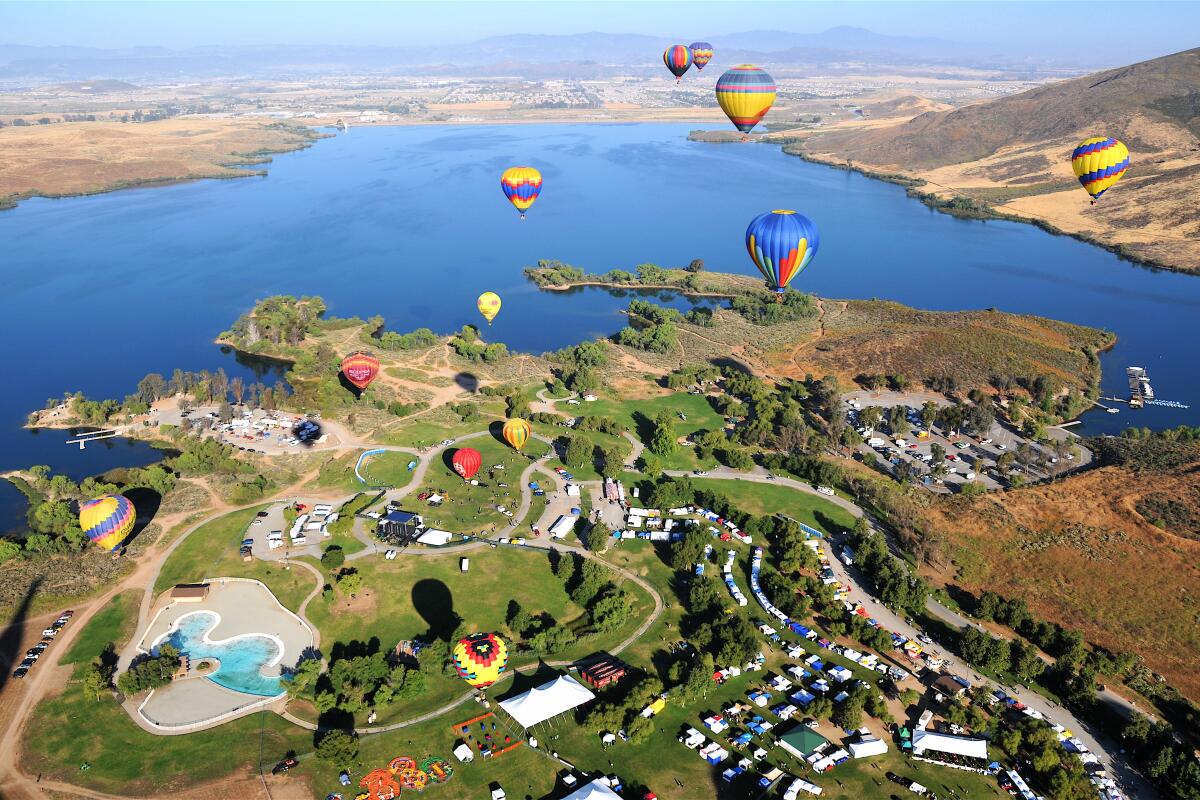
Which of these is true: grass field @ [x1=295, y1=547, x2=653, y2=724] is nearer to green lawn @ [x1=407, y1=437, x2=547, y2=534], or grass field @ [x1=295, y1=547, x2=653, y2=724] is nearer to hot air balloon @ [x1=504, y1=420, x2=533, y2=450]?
green lawn @ [x1=407, y1=437, x2=547, y2=534]

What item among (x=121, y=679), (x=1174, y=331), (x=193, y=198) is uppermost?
(x=193, y=198)

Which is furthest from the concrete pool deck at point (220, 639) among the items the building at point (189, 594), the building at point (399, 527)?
the building at point (399, 527)

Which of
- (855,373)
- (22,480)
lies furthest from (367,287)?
(855,373)

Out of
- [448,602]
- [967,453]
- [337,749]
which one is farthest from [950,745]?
[967,453]

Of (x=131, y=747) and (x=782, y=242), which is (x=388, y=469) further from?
(x=782, y=242)

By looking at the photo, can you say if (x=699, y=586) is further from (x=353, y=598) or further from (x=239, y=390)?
(x=239, y=390)

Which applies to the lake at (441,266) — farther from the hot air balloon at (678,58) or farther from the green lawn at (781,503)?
the green lawn at (781,503)

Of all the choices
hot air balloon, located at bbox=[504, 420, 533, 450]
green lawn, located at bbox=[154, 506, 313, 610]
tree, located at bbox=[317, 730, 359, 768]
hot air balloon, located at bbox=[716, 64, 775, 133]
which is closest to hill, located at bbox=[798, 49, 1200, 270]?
hot air balloon, located at bbox=[716, 64, 775, 133]
